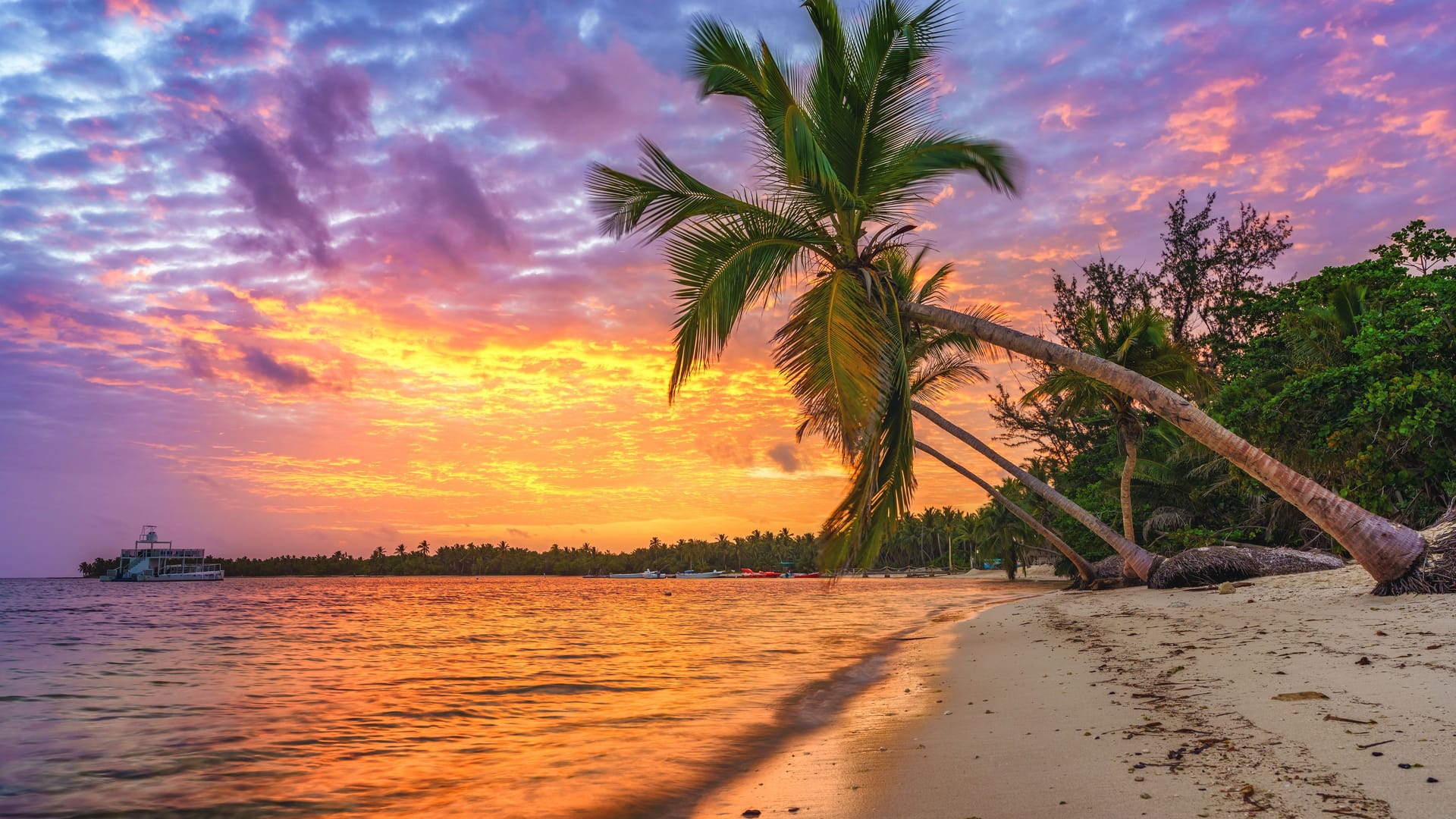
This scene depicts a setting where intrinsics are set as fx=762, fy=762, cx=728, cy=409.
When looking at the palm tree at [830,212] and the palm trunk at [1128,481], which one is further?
the palm trunk at [1128,481]

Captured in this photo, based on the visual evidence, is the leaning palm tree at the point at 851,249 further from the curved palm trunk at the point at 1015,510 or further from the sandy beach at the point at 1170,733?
the curved palm trunk at the point at 1015,510

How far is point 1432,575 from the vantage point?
789cm

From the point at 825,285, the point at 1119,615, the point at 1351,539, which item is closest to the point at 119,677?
the point at 825,285

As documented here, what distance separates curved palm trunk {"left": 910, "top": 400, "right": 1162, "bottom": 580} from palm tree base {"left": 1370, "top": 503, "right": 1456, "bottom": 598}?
9757 millimetres

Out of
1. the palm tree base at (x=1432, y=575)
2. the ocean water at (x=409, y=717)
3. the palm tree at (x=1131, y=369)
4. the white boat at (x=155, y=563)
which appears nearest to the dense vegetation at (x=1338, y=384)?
the palm tree at (x=1131, y=369)

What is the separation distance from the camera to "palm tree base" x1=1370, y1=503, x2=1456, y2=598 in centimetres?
777

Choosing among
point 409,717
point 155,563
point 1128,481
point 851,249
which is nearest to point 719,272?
point 851,249

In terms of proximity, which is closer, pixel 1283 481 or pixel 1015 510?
pixel 1283 481

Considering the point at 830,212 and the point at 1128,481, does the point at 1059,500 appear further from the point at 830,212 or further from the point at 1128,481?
the point at 830,212

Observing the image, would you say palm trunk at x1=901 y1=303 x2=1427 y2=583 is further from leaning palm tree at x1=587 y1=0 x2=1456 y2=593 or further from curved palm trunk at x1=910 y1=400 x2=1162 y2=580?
curved palm trunk at x1=910 y1=400 x2=1162 y2=580

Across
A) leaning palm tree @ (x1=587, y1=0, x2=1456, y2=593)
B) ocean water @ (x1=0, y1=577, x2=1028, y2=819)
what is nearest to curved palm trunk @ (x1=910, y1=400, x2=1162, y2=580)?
ocean water @ (x1=0, y1=577, x2=1028, y2=819)

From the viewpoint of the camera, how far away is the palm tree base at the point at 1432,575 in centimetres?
777

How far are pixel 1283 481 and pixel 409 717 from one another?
9.19 m

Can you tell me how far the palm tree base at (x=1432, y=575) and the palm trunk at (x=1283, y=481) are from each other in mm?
52
